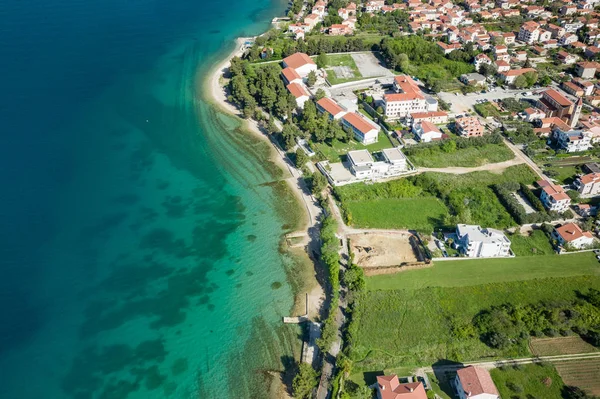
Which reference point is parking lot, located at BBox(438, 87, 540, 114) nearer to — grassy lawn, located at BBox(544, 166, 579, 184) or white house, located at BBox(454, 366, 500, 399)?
grassy lawn, located at BBox(544, 166, 579, 184)

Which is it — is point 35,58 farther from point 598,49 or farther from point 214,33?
point 598,49

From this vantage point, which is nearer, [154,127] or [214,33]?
[154,127]

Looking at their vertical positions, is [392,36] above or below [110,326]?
above

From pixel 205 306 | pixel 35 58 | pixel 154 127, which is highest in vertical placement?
pixel 35 58

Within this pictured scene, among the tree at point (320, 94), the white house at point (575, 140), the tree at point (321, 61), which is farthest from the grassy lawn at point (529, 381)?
the tree at point (321, 61)

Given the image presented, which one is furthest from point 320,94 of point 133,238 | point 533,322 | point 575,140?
point 533,322

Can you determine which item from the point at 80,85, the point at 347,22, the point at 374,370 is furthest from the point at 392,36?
the point at 374,370
